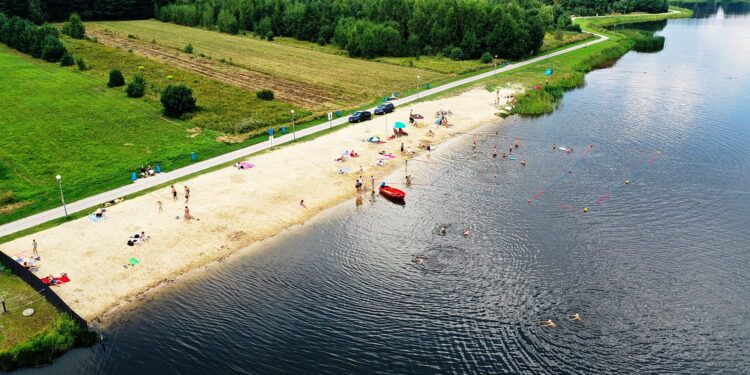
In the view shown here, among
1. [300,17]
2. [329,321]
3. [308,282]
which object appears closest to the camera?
[329,321]

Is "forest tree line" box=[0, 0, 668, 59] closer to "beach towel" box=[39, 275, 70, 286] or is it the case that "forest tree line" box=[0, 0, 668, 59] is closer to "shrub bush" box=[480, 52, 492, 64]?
"shrub bush" box=[480, 52, 492, 64]

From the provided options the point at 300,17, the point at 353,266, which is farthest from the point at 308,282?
the point at 300,17

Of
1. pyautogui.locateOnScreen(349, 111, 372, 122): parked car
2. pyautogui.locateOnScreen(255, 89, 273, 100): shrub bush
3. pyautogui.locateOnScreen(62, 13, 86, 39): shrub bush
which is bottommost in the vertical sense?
pyautogui.locateOnScreen(349, 111, 372, 122): parked car

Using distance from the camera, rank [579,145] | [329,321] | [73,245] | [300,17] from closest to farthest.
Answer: [329,321] < [73,245] < [579,145] < [300,17]

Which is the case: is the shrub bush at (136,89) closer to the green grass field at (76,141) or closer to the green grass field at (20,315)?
the green grass field at (76,141)

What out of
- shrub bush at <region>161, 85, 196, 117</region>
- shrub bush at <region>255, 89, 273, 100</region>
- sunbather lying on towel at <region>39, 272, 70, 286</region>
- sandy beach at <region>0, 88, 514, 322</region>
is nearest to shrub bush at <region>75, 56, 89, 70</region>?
shrub bush at <region>161, 85, 196, 117</region>

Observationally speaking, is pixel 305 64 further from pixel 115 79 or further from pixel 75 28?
pixel 75 28

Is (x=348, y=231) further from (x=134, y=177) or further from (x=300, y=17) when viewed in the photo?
(x=300, y=17)
